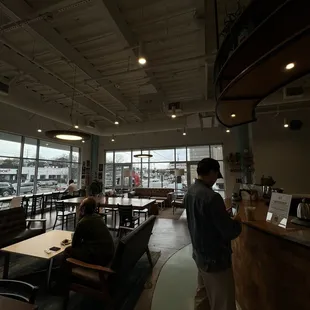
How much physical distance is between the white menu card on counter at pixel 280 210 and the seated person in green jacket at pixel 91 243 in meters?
1.86

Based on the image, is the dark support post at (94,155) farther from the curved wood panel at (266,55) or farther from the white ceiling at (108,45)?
the curved wood panel at (266,55)

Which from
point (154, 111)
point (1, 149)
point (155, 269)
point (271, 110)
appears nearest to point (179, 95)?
point (154, 111)

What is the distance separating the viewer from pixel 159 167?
1047cm

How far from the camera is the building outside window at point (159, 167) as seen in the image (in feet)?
32.0

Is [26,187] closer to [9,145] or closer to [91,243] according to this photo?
[9,145]

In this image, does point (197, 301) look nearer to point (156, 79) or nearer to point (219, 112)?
Answer: point (219, 112)

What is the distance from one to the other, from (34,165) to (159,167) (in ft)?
19.1

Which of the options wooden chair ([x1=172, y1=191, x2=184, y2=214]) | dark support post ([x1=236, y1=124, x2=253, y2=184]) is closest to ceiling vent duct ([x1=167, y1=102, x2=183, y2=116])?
dark support post ([x1=236, y1=124, x2=253, y2=184])

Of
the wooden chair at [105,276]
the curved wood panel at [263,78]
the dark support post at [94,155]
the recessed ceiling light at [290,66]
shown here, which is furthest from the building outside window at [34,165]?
the recessed ceiling light at [290,66]

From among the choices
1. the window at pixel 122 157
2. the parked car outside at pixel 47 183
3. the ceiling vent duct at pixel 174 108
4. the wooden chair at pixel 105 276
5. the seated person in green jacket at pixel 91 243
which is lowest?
the wooden chair at pixel 105 276

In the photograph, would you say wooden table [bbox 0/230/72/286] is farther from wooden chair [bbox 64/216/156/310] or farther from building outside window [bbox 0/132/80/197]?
building outside window [bbox 0/132/80/197]

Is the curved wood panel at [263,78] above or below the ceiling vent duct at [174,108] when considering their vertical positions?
below

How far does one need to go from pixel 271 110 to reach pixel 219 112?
6036 mm

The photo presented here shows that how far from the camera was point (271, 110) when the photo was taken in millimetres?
7297
